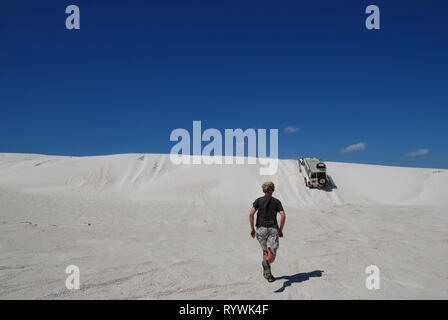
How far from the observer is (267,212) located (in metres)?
4.31

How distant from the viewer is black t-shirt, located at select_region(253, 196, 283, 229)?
4.30 m

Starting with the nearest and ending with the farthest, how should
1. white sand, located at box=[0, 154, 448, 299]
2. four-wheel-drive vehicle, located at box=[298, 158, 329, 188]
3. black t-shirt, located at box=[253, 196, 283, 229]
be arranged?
white sand, located at box=[0, 154, 448, 299] → black t-shirt, located at box=[253, 196, 283, 229] → four-wheel-drive vehicle, located at box=[298, 158, 329, 188]

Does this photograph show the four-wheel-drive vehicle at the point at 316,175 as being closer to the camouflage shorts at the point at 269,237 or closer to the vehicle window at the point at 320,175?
the vehicle window at the point at 320,175

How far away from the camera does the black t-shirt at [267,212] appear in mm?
4305

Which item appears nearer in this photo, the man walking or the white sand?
the white sand

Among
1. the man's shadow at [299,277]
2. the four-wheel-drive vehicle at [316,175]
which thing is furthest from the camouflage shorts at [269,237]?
the four-wheel-drive vehicle at [316,175]

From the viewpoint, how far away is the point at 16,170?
2730cm

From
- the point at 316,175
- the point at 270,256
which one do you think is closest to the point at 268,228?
the point at 270,256

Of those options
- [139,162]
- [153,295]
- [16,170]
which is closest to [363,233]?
[153,295]

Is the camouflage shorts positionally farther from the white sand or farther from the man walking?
the white sand

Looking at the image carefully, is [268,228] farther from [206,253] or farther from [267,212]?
[206,253]

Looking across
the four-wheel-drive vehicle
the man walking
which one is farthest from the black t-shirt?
the four-wheel-drive vehicle

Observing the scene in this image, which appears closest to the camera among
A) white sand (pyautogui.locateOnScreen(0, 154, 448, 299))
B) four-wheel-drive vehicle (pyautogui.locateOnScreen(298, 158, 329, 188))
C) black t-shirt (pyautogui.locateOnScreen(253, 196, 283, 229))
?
white sand (pyautogui.locateOnScreen(0, 154, 448, 299))

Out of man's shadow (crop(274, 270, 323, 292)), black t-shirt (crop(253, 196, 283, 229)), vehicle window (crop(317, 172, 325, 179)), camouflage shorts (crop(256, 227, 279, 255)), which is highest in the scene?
vehicle window (crop(317, 172, 325, 179))
